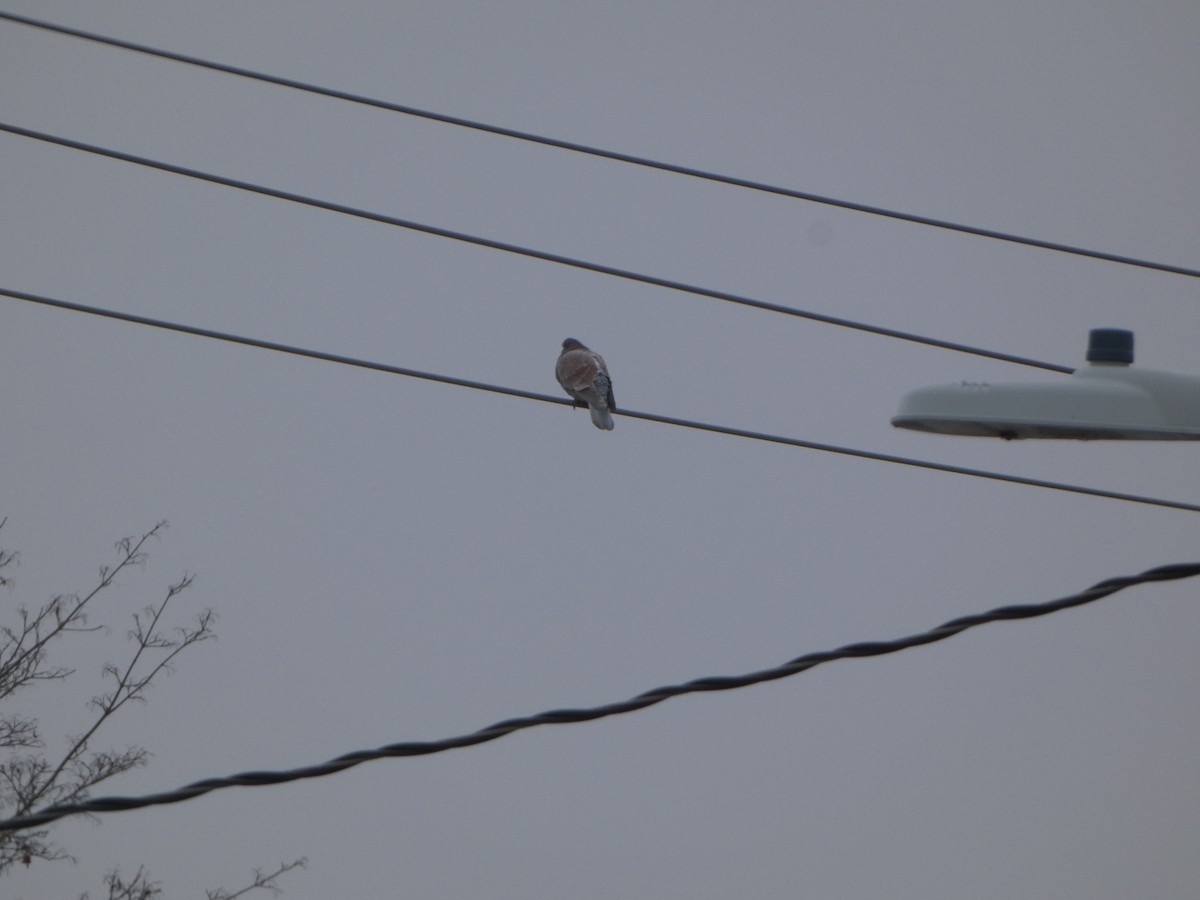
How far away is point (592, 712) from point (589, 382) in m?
8.80

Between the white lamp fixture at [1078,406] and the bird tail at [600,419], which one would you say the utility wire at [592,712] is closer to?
the white lamp fixture at [1078,406]

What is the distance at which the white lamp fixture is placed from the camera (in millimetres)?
3979

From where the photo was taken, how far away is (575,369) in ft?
39.5

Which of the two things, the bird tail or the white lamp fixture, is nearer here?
the white lamp fixture

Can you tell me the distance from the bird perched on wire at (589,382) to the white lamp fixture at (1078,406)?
23.3 ft

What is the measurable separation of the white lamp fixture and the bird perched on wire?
279 inches

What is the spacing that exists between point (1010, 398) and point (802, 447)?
1.63 m

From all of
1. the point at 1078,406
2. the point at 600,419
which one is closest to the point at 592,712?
the point at 1078,406

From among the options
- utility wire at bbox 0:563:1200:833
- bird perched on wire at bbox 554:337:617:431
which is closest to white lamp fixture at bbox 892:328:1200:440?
utility wire at bbox 0:563:1200:833

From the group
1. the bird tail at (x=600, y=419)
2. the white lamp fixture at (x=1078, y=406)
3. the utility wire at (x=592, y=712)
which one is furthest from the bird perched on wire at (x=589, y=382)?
the utility wire at (x=592, y=712)

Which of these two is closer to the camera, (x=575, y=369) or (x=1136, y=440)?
(x=1136, y=440)

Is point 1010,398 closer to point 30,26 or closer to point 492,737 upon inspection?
point 492,737

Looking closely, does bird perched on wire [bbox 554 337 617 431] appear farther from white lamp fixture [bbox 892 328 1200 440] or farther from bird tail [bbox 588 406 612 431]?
white lamp fixture [bbox 892 328 1200 440]

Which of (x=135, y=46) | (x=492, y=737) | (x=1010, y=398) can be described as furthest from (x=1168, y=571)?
(x=135, y=46)
